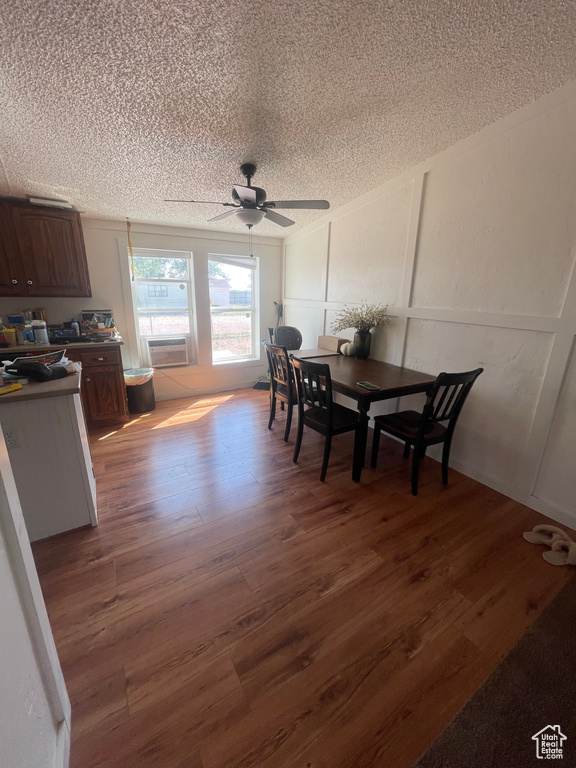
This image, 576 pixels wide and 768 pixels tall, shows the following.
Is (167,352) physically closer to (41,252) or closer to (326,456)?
(41,252)

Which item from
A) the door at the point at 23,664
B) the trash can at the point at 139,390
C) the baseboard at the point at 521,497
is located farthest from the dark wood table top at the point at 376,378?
the trash can at the point at 139,390

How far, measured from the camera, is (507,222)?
203 cm

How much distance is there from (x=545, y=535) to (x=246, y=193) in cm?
297

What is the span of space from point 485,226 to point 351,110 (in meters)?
1.21

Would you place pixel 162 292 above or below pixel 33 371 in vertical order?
above

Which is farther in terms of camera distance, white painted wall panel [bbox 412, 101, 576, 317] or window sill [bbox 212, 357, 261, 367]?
window sill [bbox 212, 357, 261, 367]

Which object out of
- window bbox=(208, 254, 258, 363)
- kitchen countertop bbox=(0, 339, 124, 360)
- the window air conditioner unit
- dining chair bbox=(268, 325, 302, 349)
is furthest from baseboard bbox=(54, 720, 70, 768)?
window bbox=(208, 254, 258, 363)

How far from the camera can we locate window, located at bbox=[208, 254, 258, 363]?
446cm

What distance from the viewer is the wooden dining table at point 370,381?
7.11 feet

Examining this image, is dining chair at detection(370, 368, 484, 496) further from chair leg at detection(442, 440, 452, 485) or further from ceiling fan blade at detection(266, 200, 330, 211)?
ceiling fan blade at detection(266, 200, 330, 211)

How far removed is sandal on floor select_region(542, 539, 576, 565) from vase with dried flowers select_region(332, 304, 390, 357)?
205 cm

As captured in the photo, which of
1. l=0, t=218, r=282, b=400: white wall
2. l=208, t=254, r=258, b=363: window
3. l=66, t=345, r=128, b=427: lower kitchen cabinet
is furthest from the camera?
l=208, t=254, r=258, b=363: window

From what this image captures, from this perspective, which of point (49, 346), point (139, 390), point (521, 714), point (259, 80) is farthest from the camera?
point (139, 390)

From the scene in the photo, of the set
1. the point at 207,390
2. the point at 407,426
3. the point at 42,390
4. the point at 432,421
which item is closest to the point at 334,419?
the point at 407,426
